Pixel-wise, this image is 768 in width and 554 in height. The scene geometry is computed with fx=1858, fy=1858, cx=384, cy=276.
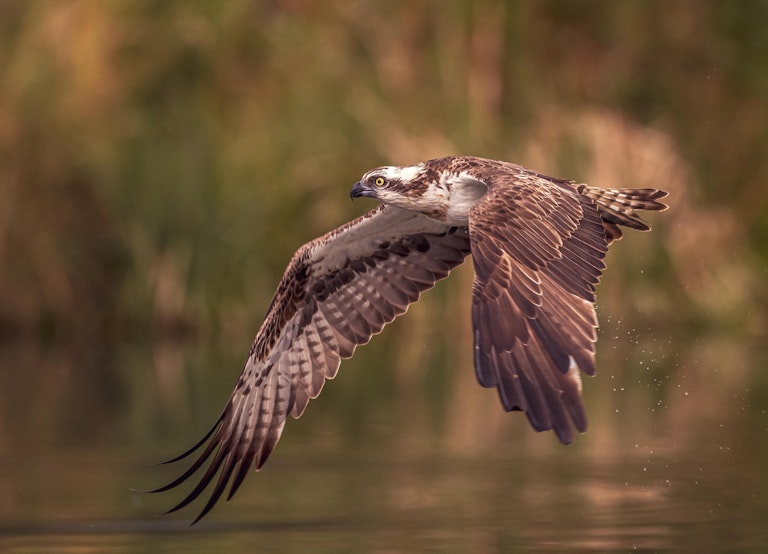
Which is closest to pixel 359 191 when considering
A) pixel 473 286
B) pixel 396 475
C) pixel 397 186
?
pixel 397 186

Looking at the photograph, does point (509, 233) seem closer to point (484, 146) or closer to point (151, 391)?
point (151, 391)

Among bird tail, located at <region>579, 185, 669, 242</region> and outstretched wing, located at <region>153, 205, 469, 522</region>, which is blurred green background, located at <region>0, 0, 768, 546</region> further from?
bird tail, located at <region>579, 185, 669, 242</region>

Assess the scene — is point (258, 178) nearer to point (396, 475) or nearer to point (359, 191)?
point (396, 475)

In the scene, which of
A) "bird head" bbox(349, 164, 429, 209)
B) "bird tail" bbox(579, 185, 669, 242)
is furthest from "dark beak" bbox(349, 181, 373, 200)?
"bird tail" bbox(579, 185, 669, 242)

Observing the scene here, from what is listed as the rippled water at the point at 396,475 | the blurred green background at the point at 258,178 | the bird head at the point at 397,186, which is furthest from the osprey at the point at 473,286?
the blurred green background at the point at 258,178

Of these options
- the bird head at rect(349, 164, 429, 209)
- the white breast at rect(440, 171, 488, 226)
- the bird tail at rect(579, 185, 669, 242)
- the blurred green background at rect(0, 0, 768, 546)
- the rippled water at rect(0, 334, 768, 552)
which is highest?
the blurred green background at rect(0, 0, 768, 546)

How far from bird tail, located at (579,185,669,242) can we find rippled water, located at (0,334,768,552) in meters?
1.61

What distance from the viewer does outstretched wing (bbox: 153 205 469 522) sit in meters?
10.5

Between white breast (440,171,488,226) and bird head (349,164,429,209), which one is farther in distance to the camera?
bird head (349,164,429,209)

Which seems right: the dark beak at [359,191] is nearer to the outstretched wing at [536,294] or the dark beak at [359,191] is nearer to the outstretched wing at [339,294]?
the outstretched wing at [339,294]

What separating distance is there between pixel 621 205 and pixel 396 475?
3008 mm

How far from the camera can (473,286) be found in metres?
8.10

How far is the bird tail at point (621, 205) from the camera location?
32.1 feet

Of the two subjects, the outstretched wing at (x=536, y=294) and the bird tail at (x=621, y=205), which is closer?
the outstretched wing at (x=536, y=294)
